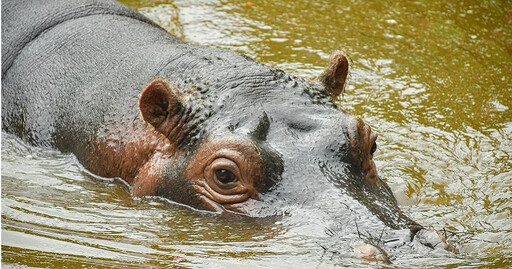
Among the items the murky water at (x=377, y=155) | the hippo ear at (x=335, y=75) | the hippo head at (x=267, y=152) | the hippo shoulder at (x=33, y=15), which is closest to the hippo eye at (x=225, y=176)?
the hippo head at (x=267, y=152)

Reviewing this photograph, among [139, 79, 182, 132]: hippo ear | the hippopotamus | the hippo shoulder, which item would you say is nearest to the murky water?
the hippopotamus

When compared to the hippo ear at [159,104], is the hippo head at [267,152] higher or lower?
lower

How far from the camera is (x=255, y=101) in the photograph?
652cm

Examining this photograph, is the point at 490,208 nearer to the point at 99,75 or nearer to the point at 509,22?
the point at 99,75

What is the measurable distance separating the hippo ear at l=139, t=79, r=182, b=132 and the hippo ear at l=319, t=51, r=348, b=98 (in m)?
1.34

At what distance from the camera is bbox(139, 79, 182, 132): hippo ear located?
6434 mm

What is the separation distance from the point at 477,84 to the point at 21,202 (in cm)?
580

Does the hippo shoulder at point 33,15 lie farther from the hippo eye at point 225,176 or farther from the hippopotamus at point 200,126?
the hippo eye at point 225,176

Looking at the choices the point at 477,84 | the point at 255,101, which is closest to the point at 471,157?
the point at 477,84

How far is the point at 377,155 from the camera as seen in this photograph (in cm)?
848

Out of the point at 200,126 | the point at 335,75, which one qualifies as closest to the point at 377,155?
the point at 335,75

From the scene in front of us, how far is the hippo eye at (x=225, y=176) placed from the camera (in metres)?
6.18

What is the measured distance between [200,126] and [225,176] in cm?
48

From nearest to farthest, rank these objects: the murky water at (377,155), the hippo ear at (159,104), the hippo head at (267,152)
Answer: the murky water at (377,155)
the hippo head at (267,152)
the hippo ear at (159,104)
